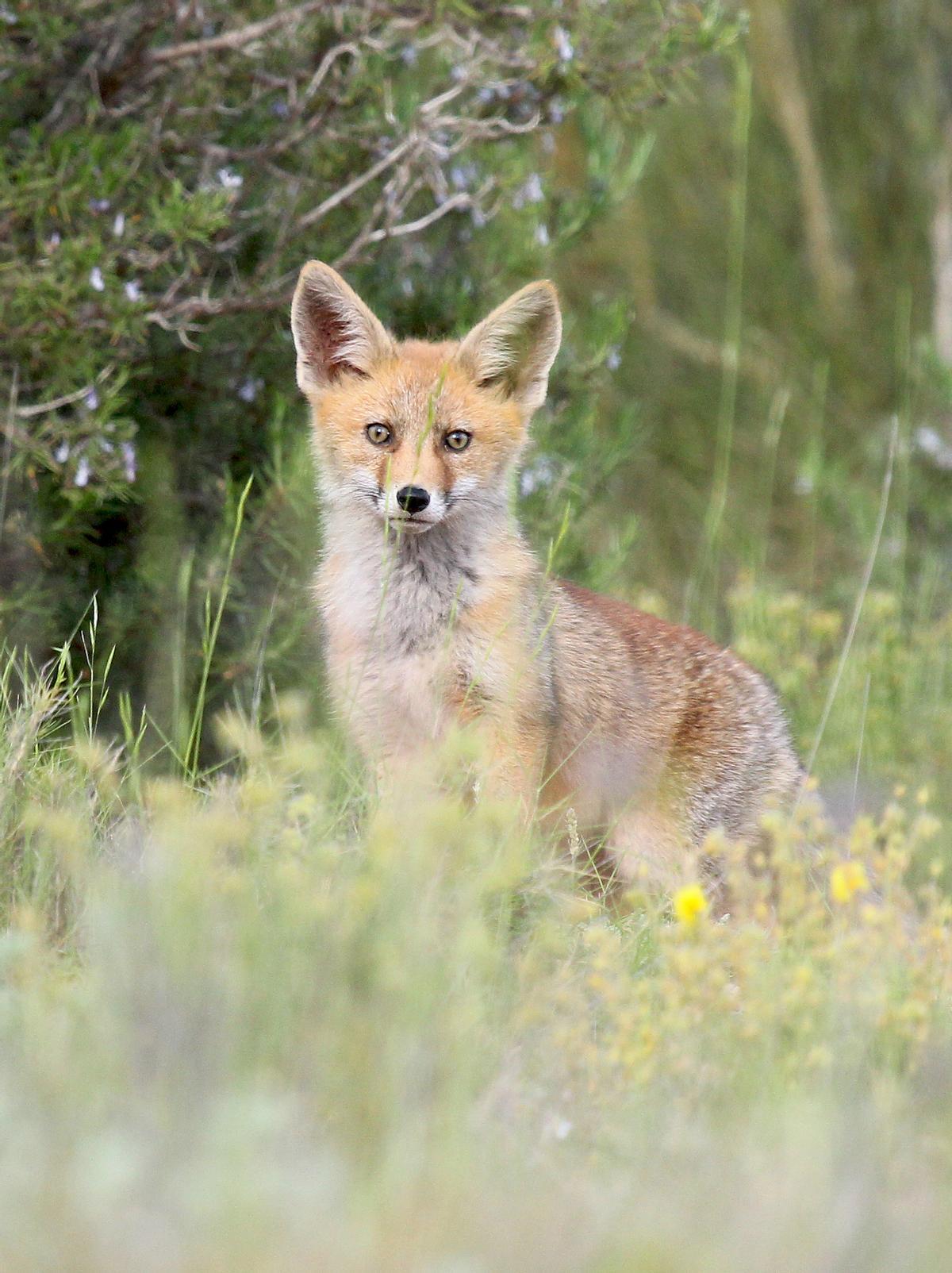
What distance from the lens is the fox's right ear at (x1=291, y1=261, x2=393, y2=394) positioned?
14.4 ft

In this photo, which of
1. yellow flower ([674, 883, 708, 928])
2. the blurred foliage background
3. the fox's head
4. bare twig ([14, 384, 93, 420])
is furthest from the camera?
the blurred foliage background

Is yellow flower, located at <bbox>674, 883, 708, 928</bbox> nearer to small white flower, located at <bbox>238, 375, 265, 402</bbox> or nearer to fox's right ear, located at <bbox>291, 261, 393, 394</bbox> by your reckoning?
fox's right ear, located at <bbox>291, 261, 393, 394</bbox>

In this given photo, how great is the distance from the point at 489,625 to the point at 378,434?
65 centimetres

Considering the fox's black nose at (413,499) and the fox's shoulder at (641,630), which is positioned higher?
the fox's black nose at (413,499)

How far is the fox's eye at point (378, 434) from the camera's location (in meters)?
4.35

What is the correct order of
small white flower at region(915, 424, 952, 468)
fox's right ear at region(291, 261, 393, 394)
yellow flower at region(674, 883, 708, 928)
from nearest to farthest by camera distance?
1. yellow flower at region(674, 883, 708, 928)
2. fox's right ear at region(291, 261, 393, 394)
3. small white flower at region(915, 424, 952, 468)

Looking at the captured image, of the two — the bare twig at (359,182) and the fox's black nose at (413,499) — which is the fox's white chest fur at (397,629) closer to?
the fox's black nose at (413,499)

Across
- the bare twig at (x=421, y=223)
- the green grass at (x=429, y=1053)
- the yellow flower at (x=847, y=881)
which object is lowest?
the green grass at (x=429, y=1053)

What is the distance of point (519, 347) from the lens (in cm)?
456

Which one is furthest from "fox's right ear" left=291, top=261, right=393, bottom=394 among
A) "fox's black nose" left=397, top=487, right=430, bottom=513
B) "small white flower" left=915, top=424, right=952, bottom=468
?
"small white flower" left=915, top=424, right=952, bottom=468

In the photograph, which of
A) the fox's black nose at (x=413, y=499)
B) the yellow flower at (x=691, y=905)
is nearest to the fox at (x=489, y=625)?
the fox's black nose at (x=413, y=499)

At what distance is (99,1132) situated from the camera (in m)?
Answer: 2.11

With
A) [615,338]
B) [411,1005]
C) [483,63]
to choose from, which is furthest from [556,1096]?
[483,63]

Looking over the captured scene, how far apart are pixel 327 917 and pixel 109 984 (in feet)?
1.17
